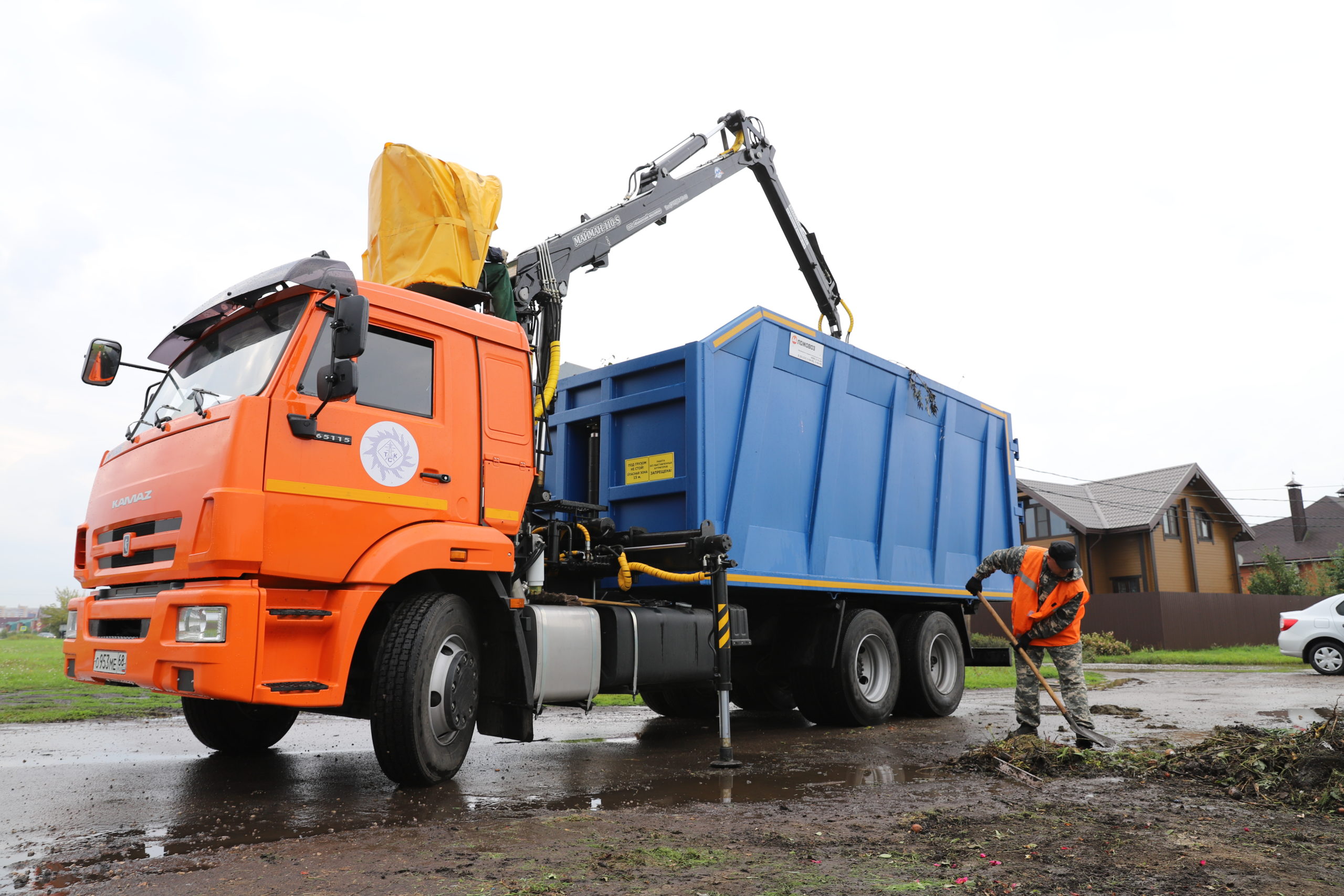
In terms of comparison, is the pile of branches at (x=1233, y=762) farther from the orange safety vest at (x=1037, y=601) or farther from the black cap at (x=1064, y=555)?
the black cap at (x=1064, y=555)

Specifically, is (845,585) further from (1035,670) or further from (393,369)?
(393,369)

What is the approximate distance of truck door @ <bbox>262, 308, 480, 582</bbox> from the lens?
4.49 metres

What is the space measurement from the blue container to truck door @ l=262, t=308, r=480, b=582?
1.93 m

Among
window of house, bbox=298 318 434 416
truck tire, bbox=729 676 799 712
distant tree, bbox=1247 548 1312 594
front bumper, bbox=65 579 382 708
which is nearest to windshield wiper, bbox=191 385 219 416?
window of house, bbox=298 318 434 416

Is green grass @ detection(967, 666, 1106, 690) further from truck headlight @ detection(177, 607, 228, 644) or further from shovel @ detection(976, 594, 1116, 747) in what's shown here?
truck headlight @ detection(177, 607, 228, 644)

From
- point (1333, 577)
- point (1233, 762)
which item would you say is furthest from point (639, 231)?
point (1333, 577)

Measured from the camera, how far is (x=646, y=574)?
22.0 ft

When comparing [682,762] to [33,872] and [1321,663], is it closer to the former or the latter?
[33,872]

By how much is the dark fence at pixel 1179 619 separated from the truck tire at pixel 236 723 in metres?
20.5

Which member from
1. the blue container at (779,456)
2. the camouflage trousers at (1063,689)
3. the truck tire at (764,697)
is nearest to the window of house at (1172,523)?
the blue container at (779,456)

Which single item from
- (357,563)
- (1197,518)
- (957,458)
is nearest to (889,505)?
(957,458)

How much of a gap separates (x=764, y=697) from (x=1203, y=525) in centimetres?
2920

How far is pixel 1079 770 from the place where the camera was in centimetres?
563

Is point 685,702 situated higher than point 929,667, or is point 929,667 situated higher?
point 929,667
